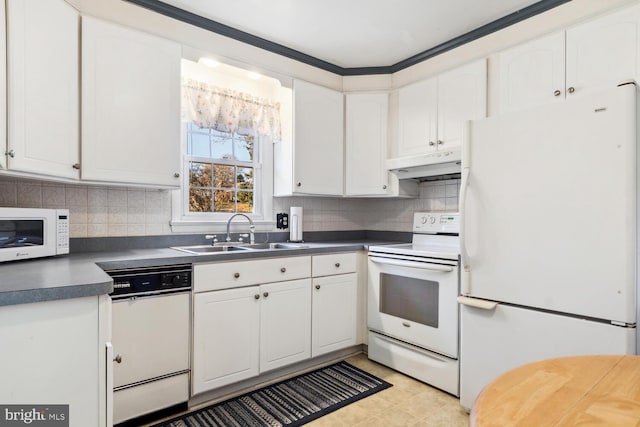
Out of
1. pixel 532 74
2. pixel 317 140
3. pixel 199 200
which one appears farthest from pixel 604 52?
pixel 199 200

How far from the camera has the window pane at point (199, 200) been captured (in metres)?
2.72

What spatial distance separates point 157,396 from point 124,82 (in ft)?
5.74

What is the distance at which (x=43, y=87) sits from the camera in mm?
1691

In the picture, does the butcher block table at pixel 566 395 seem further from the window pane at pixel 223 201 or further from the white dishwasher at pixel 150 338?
the window pane at pixel 223 201

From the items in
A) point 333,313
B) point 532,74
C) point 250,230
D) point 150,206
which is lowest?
point 333,313

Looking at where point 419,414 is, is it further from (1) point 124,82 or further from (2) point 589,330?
(1) point 124,82

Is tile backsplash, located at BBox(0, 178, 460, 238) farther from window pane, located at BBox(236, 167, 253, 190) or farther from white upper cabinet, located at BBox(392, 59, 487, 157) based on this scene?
white upper cabinet, located at BBox(392, 59, 487, 157)

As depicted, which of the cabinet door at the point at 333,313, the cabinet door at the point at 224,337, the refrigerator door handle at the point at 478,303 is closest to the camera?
the refrigerator door handle at the point at 478,303

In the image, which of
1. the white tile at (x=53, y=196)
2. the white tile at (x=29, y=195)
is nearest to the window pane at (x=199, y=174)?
the white tile at (x=53, y=196)

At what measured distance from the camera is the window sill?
2.57 metres

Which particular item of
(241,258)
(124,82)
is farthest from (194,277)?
(124,82)

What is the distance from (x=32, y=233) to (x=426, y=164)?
245 cm

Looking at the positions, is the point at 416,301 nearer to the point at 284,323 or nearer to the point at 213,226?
the point at 284,323

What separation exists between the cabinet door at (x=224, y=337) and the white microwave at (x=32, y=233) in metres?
0.76
